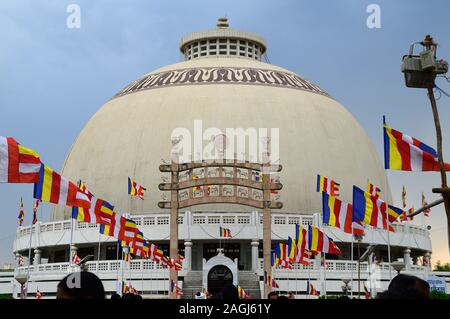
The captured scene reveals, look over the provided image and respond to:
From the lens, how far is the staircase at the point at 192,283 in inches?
1734

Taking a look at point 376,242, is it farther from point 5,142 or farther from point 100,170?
point 5,142

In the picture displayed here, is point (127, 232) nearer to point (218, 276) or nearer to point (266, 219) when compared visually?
point (266, 219)

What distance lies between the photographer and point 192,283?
147ft

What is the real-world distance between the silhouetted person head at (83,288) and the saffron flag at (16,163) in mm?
12492

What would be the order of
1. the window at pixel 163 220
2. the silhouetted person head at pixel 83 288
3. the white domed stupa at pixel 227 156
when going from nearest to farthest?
the silhouetted person head at pixel 83 288 < the white domed stupa at pixel 227 156 < the window at pixel 163 220

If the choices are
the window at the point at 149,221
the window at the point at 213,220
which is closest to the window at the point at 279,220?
the window at the point at 213,220

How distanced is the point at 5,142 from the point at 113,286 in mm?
29466

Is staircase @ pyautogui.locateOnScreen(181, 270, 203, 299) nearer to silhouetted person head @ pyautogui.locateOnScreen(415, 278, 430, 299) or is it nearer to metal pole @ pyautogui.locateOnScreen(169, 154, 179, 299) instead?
metal pole @ pyautogui.locateOnScreen(169, 154, 179, 299)

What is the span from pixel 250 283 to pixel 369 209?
18.9m

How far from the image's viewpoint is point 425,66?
13031mm

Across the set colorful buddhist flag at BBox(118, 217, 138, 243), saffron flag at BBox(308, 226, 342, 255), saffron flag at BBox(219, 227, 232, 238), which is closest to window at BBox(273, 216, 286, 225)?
saffron flag at BBox(219, 227, 232, 238)

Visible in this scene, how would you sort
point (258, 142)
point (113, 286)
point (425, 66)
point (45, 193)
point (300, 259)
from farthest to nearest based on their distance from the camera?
point (258, 142) < point (113, 286) < point (300, 259) < point (45, 193) < point (425, 66)

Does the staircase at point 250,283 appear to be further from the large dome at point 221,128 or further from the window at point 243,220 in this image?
the large dome at point 221,128
